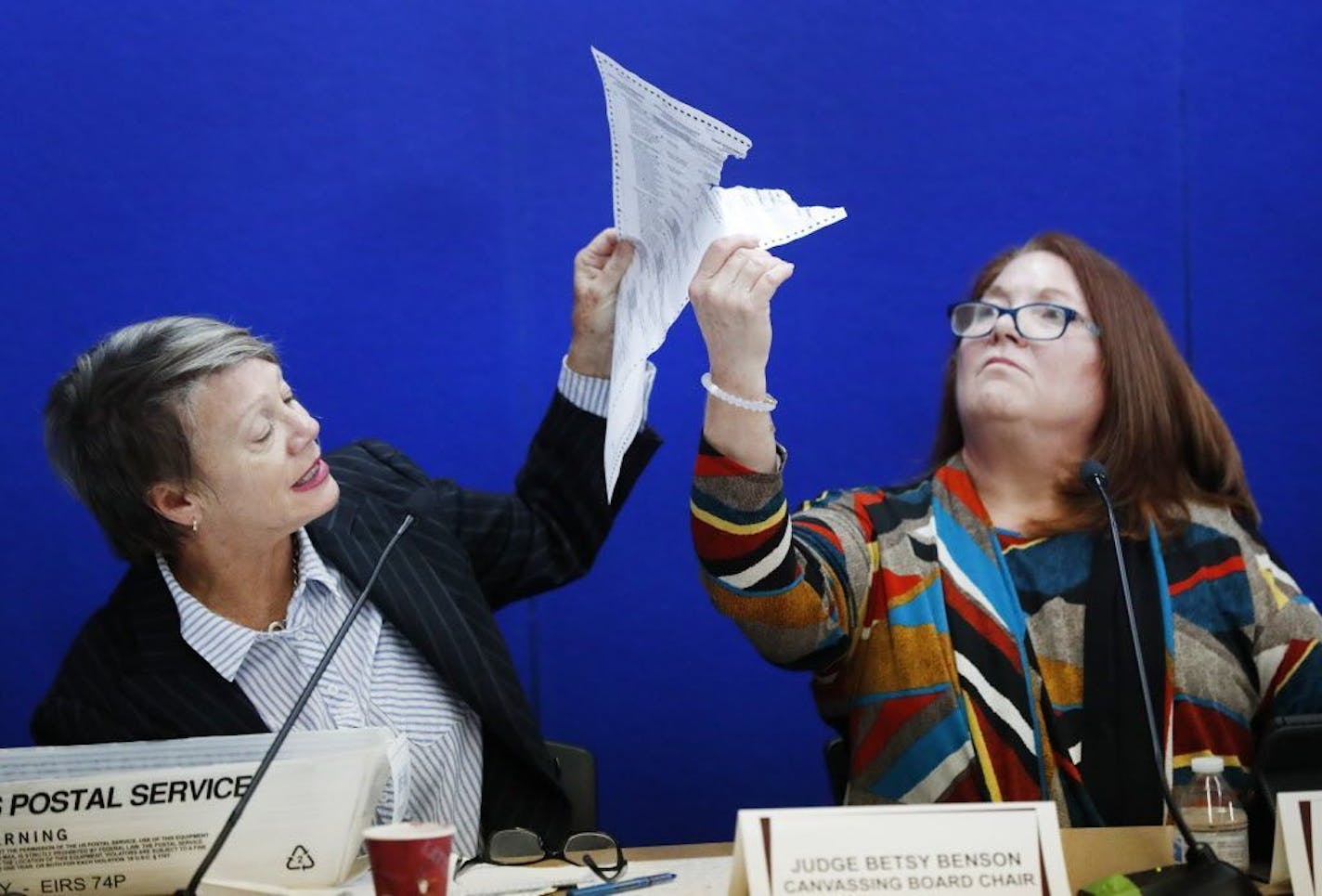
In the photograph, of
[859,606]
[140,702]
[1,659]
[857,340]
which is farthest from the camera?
[857,340]

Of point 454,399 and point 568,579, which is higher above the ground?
point 454,399

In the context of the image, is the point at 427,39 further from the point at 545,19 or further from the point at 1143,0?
the point at 1143,0

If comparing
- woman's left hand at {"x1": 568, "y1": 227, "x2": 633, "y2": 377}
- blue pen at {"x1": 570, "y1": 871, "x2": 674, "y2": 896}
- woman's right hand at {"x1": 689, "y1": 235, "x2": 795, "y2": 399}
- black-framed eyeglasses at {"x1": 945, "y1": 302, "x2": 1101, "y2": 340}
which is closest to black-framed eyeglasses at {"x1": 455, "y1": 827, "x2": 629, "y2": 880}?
blue pen at {"x1": 570, "y1": 871, "x2": 674, "y2": 896}

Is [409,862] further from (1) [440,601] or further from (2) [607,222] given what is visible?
(2) [607,222]

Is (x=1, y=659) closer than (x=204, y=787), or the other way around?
(x=204, y=787)

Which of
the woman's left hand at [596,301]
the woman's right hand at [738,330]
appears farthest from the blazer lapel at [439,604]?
the woman's right hand at [738,330]

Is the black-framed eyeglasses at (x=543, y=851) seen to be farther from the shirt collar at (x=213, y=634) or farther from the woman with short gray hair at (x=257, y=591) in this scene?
the shirt collar at (x=213, y=634)

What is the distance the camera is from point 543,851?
153cm

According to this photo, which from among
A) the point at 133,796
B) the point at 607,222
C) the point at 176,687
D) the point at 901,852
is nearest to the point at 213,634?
the point at 176,687

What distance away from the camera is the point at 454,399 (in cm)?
247

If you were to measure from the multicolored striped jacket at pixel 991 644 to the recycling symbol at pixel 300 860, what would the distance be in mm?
573

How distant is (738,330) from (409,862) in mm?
685

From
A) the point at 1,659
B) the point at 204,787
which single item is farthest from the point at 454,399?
the point at 204,787

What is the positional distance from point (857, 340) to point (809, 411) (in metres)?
0.15
